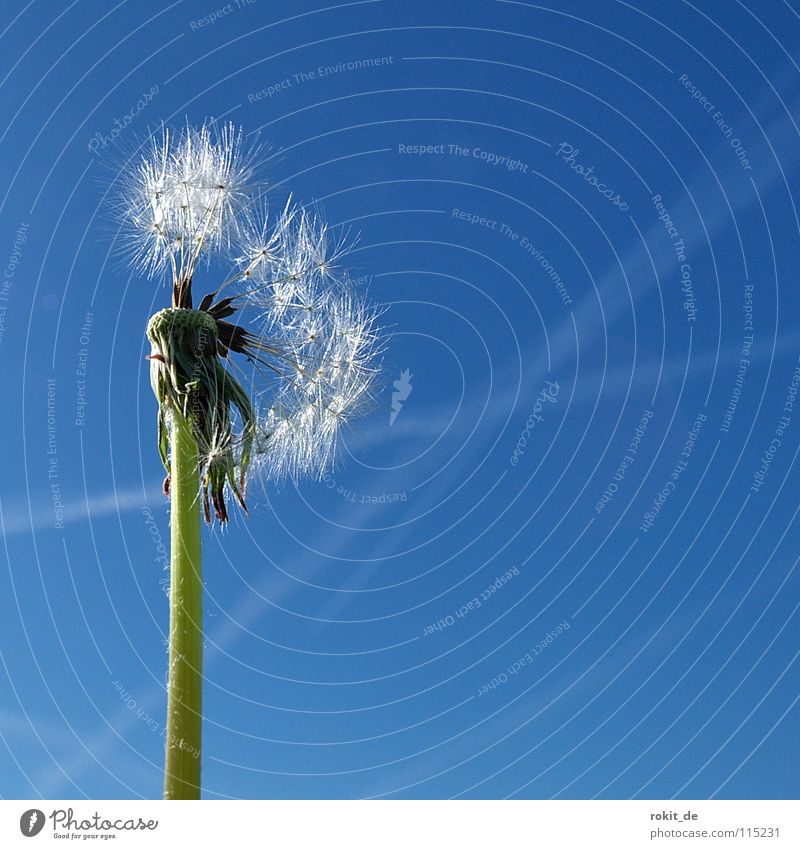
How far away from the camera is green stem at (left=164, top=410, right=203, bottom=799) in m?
15.1

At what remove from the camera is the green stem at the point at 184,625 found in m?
15.1

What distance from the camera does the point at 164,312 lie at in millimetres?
18734

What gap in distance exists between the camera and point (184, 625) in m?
16.2
